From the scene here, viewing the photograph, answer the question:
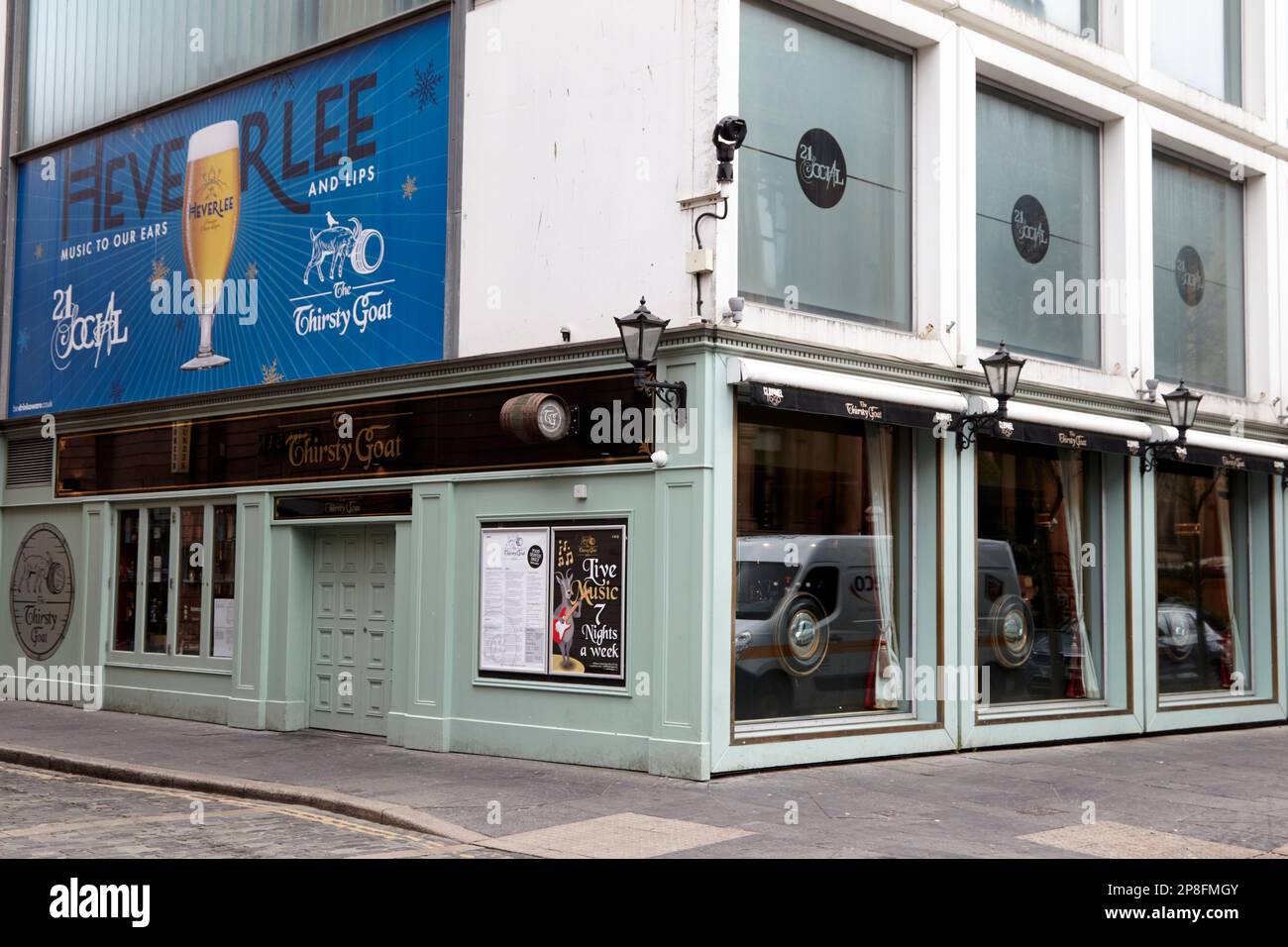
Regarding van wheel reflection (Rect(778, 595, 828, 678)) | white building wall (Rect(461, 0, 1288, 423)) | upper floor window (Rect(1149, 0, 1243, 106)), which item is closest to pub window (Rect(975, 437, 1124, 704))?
white building wall (Rect(461, 0, 1288, 423))

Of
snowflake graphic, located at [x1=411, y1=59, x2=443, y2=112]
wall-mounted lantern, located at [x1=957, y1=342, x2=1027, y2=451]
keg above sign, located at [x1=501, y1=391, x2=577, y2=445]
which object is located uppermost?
snowflake graphic, located at [x1=411, y1=59, x2=443, y2=112]

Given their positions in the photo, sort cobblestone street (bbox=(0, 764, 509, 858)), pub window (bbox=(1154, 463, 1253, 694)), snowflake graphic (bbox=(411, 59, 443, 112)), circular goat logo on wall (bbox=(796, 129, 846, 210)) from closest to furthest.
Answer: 1. cobblestone street (bbox=(0, 764, 509, 858))
2. circular goat logo on wall (bbox=(796, 129, 846, 210))
3. snowflake graphic (bbox=(411, 59, 443, 112))
4. pub window (bbox=(1154, 463, 1253, 694))

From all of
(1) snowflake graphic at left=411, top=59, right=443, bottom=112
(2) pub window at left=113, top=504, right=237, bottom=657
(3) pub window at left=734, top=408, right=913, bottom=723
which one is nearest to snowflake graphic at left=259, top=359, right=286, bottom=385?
(2) pub window at left=113, top=504, right=237, bottom=657

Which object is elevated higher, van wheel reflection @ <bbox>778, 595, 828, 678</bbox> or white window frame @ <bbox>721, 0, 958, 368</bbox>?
white window frame @ <bbox>721, 0, 958, 368</bbox>

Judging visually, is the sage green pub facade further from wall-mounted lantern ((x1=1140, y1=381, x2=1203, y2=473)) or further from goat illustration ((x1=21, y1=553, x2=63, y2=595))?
goat illustration ((x1=21, y1=553, x2=63, y2=595))

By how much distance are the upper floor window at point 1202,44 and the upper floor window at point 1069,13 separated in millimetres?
1353

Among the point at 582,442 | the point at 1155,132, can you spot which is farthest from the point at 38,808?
the point at 1155,132

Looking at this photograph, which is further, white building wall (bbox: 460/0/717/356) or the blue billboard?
the blue billboard

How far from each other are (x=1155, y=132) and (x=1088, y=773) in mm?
8409

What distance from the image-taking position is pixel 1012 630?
15.1 metres

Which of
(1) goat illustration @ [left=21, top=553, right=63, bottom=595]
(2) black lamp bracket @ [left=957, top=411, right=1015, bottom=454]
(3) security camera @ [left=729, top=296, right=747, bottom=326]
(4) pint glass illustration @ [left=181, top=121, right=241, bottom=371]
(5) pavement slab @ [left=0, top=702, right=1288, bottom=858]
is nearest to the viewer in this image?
(5) pavement slab @ [left=0, top=702, right=1288, bottom=858]

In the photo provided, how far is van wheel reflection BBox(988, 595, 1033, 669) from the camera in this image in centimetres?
1485

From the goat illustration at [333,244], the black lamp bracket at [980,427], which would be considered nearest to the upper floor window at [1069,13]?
the black lamp bracket at [980,427]

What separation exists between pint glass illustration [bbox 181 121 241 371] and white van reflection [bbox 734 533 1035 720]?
311 inches
